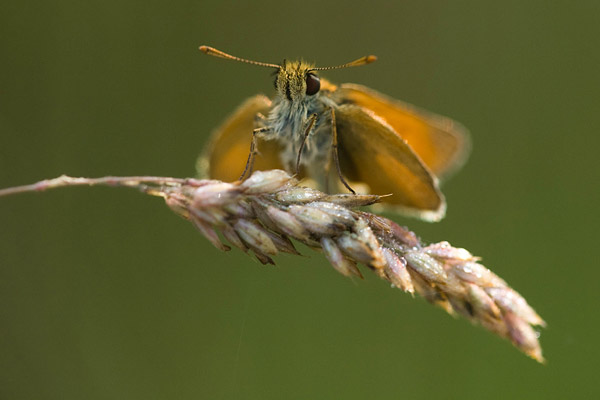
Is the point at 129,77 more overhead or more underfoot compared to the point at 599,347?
more overhead

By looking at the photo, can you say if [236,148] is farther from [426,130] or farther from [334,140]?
[426,130]

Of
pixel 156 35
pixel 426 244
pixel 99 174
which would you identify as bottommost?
pixel 99 174

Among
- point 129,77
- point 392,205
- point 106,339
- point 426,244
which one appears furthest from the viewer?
point 129,77

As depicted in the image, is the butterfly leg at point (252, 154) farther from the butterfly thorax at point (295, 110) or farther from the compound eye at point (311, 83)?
the compound eye at point (311, 83)

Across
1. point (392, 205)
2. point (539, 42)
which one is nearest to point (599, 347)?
point (392, 205)

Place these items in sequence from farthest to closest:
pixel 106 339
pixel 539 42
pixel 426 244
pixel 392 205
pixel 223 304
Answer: pixel 539 42, pixel 223 304, pixel 106 339, pixel 392 205, pixel 426 244

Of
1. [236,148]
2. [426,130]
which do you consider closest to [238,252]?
[236,148]

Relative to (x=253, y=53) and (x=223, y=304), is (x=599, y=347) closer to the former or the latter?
(x=223, y=304)

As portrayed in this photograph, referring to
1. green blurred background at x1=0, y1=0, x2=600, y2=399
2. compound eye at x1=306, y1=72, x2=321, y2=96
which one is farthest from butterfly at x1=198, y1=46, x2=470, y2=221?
green blurred background at x1=0, y1=0, x2=600, y2=399
